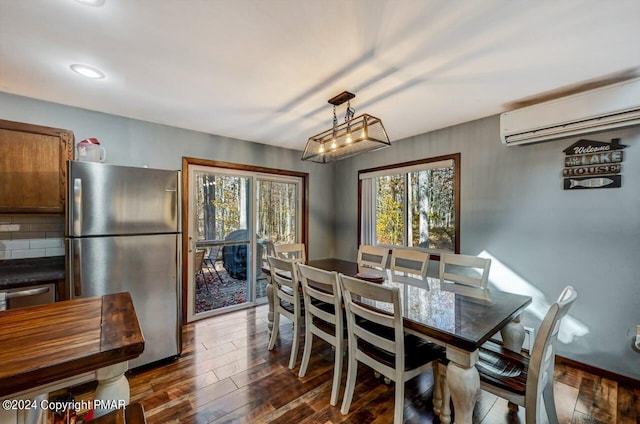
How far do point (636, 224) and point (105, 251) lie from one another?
4.16 metres

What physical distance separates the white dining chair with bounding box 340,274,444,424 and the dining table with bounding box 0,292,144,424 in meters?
1.12

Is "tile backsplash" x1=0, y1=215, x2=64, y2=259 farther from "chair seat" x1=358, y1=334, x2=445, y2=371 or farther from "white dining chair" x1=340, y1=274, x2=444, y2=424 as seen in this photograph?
"chair seat" x1=358, y1=334, x2=445, y2=371

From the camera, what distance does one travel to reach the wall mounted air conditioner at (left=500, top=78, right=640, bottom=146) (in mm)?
1956

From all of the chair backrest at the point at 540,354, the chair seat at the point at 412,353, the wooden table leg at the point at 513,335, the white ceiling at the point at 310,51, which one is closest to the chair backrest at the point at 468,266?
the wooden table leg at the point at 513,335

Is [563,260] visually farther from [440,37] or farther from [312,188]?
[312,188]

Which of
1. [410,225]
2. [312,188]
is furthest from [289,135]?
[410,225]

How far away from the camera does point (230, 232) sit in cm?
370

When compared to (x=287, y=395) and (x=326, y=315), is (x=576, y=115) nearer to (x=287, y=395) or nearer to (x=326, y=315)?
(x=326, y=315)

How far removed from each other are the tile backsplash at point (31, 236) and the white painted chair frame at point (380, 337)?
2.76 meters

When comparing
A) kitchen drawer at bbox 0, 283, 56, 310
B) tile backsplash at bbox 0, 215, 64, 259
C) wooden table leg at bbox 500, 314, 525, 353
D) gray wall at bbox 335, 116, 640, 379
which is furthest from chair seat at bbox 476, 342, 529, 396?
tile backsplash at bbox 0, 215, 64, 259

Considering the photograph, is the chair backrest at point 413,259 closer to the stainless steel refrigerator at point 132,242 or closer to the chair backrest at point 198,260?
the stainless steel refrigerator at point 132,242

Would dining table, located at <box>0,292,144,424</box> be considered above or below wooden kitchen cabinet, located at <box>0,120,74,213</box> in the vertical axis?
below

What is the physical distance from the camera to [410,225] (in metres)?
3.64

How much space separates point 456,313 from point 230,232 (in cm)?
296
